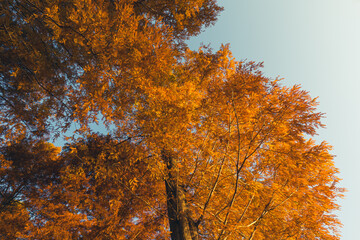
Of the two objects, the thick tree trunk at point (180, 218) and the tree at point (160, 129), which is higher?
the tree at point (160, 129)

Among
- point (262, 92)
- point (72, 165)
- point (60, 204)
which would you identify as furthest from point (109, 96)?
point (60, 204)

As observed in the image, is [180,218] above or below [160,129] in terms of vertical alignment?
below

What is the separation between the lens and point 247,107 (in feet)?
10.9

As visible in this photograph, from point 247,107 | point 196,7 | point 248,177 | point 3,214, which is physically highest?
point 196,7

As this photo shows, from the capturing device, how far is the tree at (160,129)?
290 centimetres

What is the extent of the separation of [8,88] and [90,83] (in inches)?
135

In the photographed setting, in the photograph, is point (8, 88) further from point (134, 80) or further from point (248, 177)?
point (248, 177)

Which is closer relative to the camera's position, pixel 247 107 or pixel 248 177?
pixel 247 107

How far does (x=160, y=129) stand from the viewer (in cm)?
313

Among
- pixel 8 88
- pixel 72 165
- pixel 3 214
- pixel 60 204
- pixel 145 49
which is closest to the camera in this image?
pixel 145 49

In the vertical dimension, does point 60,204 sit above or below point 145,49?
below

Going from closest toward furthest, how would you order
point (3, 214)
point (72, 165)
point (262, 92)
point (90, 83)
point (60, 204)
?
point (262, 92) < point (90, 83) < point (72, 165) < point (60, 204) < point (3, 214)

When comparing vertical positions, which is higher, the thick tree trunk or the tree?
the tree

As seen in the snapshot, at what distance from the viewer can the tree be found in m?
2.90
